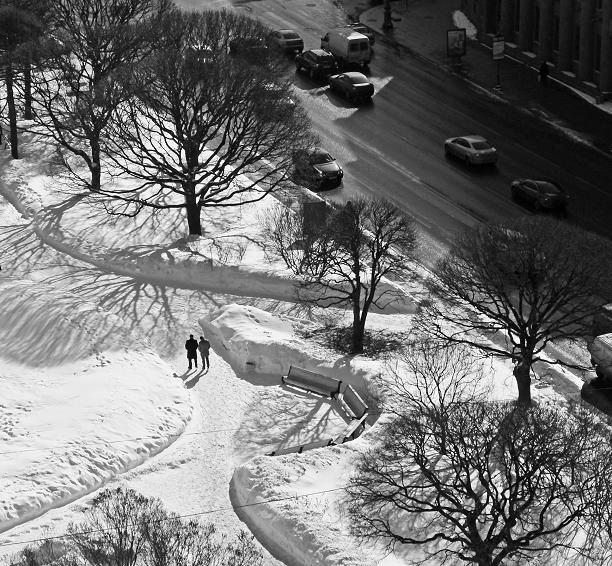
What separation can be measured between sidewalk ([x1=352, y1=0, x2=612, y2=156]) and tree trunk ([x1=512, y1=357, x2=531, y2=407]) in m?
26.1

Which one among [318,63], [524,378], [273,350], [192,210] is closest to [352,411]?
[273,350]

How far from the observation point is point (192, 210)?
6072cm

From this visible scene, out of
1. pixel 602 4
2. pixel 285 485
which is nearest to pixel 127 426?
pixel 285 485

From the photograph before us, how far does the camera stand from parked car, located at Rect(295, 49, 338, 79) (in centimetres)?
7994

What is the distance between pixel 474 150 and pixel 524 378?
24.2m

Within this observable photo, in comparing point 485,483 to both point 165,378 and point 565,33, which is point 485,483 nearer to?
point 165,378

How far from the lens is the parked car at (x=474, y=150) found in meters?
67.1

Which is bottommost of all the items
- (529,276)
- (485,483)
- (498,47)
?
(498,47)

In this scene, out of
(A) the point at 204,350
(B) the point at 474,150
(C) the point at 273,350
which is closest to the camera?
(A) the point at 204,350

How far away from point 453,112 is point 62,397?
35247 mm

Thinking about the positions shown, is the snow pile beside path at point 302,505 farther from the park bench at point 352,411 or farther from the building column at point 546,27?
the building column at point 546,27

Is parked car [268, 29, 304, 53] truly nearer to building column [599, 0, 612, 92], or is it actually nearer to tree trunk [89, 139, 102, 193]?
building column [599, 0, 612, 92]

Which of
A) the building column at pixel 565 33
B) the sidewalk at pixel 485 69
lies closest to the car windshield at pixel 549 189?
the sidewalk at pixel 485 69

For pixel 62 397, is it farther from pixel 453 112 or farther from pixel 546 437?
pixel 453 112
